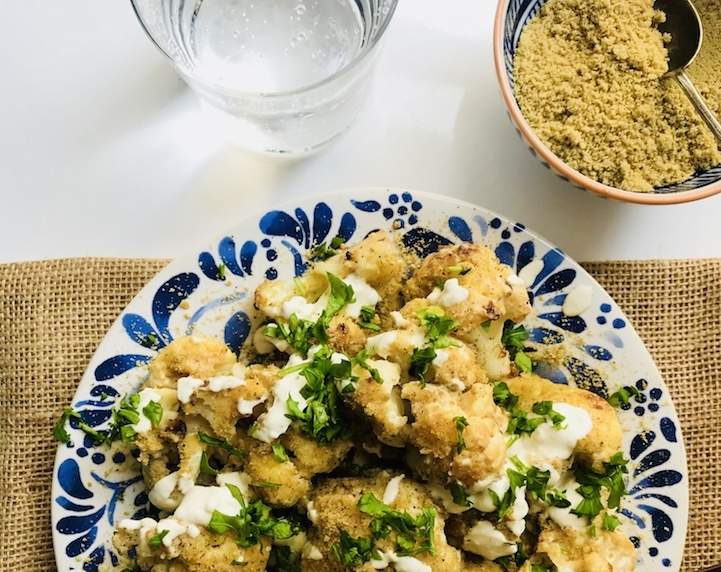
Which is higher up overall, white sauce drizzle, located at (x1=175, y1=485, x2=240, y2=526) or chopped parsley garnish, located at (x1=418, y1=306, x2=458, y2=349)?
chopped parsley garnish, located at (x1=418, y1=306, x2=458, y2=349)

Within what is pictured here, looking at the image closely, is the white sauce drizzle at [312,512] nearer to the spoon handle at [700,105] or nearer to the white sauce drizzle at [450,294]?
the white sauce drizzle at [450,294]

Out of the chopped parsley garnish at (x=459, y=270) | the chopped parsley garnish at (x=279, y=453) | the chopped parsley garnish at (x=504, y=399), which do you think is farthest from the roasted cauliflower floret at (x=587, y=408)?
the chopped parsley garnish at (x=279, y=453)

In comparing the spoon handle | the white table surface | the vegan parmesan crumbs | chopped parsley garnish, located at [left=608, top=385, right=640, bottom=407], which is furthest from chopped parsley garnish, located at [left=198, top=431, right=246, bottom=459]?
the spoon handle

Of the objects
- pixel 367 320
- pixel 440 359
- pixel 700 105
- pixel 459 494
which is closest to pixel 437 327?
pixel 440 359

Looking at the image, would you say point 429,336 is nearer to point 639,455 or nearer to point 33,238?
point 639,455

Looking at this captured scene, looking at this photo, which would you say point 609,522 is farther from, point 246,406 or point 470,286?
point 246,406

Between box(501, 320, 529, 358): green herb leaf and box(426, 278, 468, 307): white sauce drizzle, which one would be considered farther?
box(501, 320, 529, 358): green herb leaf

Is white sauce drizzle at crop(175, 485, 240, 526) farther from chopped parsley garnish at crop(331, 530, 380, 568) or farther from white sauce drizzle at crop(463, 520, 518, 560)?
white sauce drizzle at crop(463, 520, 518, 560)
